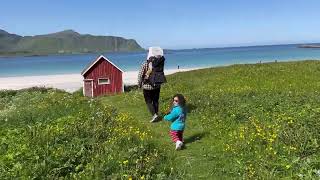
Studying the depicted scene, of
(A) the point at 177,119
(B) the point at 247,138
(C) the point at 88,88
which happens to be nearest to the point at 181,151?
(A) the point at 177,119

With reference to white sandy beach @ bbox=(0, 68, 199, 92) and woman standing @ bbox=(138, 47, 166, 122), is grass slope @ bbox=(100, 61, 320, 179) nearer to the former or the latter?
woman standing @ bbox=(138, 47, 166, 122)

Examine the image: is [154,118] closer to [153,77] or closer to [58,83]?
[153,77]

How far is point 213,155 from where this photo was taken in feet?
40.0

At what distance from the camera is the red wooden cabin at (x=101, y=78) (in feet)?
133

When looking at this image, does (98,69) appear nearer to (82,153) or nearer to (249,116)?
(249,116)

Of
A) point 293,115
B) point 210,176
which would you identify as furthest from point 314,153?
point 293,115

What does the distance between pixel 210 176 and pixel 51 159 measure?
3.33 metres

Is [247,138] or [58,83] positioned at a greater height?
[247,138]

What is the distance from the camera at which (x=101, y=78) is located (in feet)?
134

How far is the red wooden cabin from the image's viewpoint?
40594 millimetres

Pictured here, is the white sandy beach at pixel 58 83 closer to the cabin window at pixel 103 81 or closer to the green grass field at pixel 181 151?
the cabin window at pixel 103 81

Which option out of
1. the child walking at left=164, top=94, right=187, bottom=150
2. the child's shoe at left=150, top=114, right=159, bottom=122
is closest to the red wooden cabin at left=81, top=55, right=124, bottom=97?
the child's shoe at left=150, top=114, right=159, bottom=122

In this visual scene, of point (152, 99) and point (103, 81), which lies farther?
point (103, 81)

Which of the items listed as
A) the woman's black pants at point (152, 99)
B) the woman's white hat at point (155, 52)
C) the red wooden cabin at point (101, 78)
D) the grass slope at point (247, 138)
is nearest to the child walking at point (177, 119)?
the grass slope at point (247, 138)
